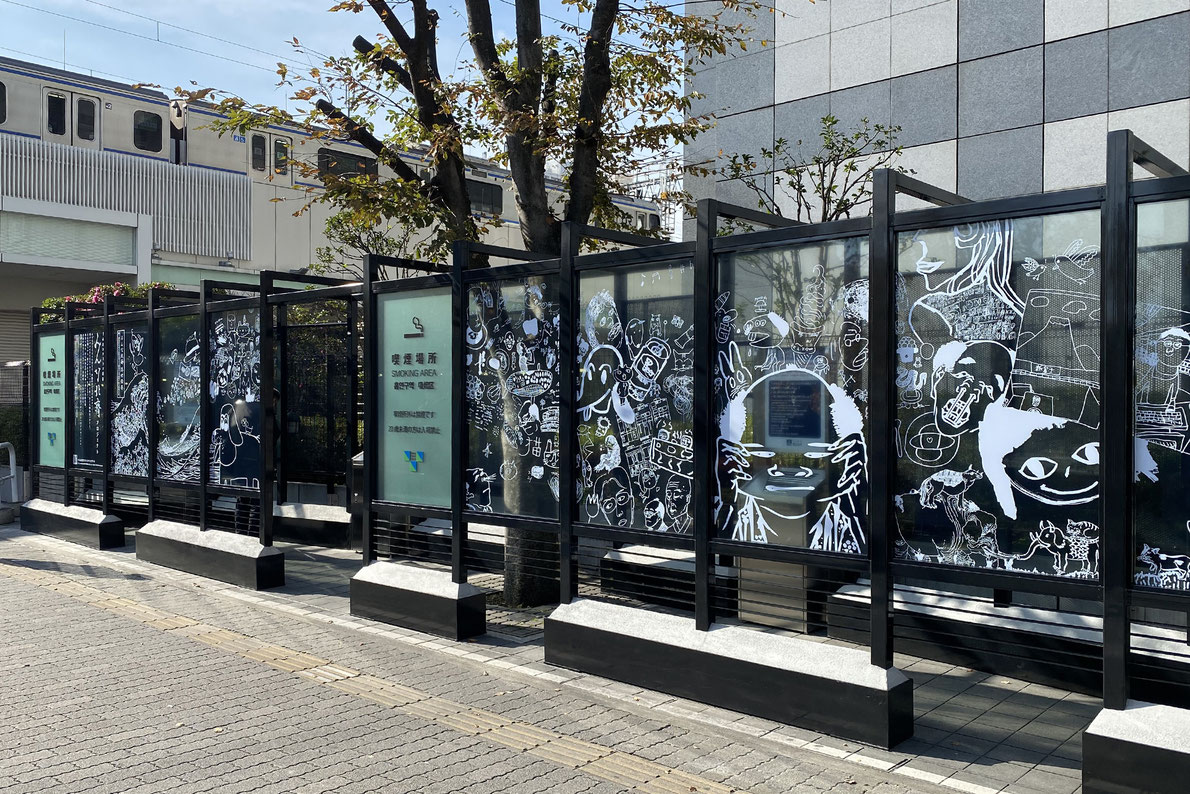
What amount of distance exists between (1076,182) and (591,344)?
26.0 feet

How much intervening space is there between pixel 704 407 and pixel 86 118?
24.9 metres

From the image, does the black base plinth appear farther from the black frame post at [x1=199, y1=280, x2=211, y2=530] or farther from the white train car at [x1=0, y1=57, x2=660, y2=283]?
the white train car at [x1=0, y1=57, x2=660, y2=283]

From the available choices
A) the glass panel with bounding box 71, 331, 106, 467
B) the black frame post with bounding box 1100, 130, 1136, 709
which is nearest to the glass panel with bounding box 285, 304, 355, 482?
the glass panel with bounding box 71, 331, 106, 467

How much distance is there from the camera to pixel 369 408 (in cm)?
845

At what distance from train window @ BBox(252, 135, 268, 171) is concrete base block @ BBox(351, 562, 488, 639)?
2346cm

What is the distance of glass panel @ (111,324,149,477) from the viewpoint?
38.2 ft

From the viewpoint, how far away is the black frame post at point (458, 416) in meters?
7.75

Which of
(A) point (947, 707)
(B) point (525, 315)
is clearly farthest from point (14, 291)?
(A) point (947, 707)

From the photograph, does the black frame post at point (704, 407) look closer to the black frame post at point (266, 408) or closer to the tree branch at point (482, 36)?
the tree branch at point (482, 36)

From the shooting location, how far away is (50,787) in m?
4.74

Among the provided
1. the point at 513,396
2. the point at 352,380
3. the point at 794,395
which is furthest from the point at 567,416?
the point at 352,380

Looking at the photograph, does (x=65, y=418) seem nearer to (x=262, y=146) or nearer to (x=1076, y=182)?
(x=1076, y=182)

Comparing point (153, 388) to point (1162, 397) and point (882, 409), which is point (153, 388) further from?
point (1162, 397)

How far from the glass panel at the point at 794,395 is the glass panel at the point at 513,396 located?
Answer: 1.54 metres
